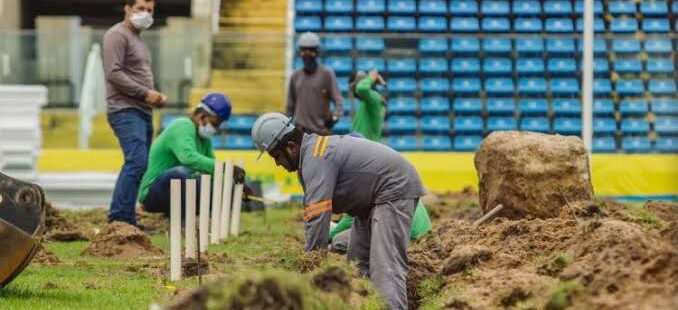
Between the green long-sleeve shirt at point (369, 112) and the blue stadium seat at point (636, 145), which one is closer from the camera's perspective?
the green long-sleeve shirt at point (369, 112)

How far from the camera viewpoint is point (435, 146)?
27.0m

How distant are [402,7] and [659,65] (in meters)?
8.12

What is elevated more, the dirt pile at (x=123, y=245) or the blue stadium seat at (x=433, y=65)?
the blue stadium seat at (x=433, y=65)

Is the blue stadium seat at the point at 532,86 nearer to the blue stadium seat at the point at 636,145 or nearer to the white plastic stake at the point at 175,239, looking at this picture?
the blue stadium seat at the point at 636,145

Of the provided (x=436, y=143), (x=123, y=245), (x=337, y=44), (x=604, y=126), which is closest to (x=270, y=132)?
(x=123, y=245)

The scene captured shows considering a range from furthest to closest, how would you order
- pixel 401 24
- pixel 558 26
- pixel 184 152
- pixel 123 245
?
pixel 401 24 → pixel 558 26 → pixel 184 152 → pixel 123 245

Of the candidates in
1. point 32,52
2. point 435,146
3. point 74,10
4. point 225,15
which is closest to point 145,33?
point 32,52

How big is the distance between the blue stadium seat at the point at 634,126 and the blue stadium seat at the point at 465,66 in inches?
131

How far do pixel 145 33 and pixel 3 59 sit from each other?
2314 millimetres

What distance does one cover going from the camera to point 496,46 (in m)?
27.9

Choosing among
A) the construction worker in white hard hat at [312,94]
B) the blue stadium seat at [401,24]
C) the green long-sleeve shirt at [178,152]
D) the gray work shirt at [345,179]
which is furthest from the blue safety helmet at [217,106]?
the blue stadium seat at [401,24]

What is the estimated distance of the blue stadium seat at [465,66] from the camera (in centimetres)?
2771

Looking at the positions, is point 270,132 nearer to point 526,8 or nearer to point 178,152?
point 178,152

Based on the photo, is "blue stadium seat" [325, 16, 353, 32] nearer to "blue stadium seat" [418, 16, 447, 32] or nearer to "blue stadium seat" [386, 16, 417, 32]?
"blue stadium seat" [386, 16, 417, 32]
